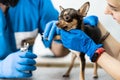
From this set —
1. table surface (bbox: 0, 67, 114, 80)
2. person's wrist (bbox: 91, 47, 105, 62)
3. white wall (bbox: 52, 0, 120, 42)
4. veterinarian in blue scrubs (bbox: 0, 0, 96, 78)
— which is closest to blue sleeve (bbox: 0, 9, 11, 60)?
veterinarian in blue scrubs (bbox: 0, 0, 96, 78)

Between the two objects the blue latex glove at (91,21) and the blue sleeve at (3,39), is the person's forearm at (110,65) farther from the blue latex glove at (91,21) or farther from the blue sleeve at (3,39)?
the blue sleeve at (3,39)

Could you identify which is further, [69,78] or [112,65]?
[69,78]

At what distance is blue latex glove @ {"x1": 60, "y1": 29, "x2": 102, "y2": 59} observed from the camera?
117 cm

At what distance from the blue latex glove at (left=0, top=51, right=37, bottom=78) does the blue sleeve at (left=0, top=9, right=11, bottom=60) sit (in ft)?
0.21

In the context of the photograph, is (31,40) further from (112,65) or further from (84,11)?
(112,65)

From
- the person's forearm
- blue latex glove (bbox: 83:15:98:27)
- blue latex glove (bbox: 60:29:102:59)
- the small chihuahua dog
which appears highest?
the small chihuahua dog

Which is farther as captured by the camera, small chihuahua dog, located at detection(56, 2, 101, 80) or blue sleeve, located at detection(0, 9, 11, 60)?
blue sleeve, located at detection(0, 9, 11, 60)

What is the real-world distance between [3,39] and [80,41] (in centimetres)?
48

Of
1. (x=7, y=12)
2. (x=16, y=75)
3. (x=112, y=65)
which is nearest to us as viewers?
(x=112, y=65)

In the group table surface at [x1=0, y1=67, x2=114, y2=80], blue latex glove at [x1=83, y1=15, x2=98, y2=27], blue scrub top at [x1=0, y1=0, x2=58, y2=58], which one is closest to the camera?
blue latex glove at [x1=83, y1=15, x2=98, y2=27]

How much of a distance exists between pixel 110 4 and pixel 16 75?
540 mm

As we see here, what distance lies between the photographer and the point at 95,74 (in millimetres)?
1473

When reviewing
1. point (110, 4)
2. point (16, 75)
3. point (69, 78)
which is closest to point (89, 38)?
point (110, 4)

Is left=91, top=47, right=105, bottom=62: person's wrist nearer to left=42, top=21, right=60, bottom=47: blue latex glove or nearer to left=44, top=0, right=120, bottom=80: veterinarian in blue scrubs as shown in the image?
left=44, top=0, right=120, bottom=80: veterinarian in blue scrubs
